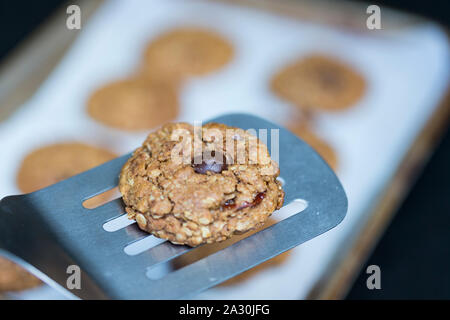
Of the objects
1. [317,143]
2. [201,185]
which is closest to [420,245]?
[317,143]

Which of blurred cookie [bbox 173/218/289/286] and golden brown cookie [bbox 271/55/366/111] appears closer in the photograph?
blurred cookie [bbox 173/218/289/286]

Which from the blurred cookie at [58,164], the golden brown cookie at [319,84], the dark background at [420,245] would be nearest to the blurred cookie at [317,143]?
the golden brown cookie at [319,84]

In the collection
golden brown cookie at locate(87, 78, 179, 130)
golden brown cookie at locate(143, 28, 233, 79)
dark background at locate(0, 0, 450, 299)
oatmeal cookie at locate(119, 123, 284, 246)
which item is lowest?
dark background at locate(0, 0, 450, 299)

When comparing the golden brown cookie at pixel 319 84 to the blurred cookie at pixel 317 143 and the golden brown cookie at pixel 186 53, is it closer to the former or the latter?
the blurred cookie at pixel 317 143

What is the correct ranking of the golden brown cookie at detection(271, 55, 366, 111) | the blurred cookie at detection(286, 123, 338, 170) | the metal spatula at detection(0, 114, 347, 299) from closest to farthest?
the metal spatula at detection(0, 114, 347, 299), the blurred cookie at detection(286, 123, 338, 170), the golden brown cookie at detection(271, 55, 366, 111)

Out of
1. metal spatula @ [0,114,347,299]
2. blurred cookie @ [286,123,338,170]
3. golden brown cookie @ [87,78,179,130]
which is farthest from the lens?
golden brown cookie @ [87,78,179,130]

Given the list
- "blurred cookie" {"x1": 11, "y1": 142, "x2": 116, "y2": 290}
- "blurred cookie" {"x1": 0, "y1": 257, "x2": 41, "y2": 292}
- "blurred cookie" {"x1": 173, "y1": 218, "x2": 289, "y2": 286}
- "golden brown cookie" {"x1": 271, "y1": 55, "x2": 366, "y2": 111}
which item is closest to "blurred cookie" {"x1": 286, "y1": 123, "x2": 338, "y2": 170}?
"golden brown cookie" {"x1": 271, "y1": 55, "x2": 366, "y2": 111}

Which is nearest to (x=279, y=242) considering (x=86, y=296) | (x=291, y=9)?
(x=86, y=296)

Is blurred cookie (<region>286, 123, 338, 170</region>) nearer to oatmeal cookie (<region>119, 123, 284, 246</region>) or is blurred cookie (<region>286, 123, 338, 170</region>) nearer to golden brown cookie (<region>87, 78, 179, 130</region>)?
golden brown cookie (<region>87, 78, 179, 130</region>)
